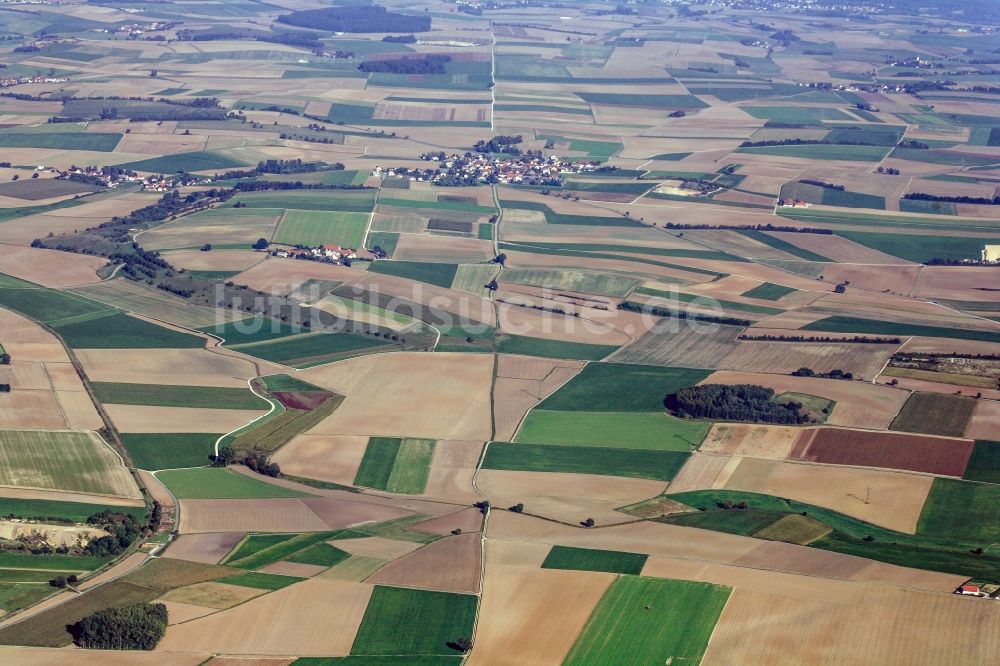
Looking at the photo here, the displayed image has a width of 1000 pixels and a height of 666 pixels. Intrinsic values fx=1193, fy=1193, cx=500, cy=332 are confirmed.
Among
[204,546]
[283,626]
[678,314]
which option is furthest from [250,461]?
[678,314]

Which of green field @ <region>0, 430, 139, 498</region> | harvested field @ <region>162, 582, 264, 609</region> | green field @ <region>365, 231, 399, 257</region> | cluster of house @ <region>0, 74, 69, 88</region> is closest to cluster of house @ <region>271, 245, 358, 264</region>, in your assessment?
green field @ <region>365, 231, 399, 257</region>

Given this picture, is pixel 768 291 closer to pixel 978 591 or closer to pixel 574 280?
pixel 574 280

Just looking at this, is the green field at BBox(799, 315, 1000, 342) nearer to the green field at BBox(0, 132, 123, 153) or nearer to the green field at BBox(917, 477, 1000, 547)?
the green field at BBox(917, 477, 1000, 547)

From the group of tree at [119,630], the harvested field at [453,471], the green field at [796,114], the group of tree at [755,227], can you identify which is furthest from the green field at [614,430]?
the green field at [796,114]

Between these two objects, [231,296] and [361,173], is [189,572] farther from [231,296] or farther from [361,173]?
[361,173]

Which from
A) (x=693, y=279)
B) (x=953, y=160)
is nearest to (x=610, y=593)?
(x=693, y=279)
